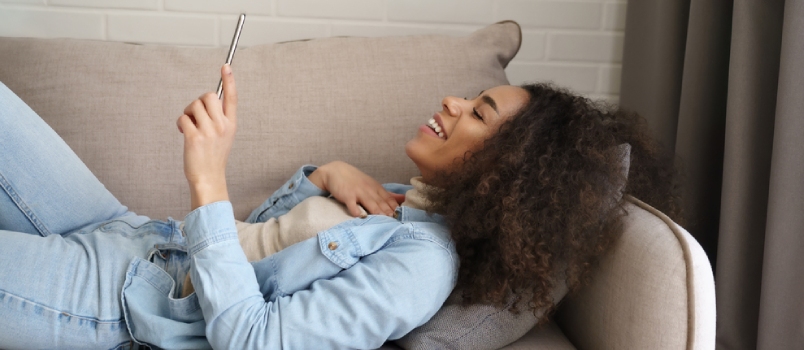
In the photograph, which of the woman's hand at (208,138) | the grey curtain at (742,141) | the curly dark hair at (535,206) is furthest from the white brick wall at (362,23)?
the woman's hand at (208,138)

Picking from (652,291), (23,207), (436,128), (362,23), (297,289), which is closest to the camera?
(652,291)

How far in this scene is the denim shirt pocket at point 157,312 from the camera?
922 mm

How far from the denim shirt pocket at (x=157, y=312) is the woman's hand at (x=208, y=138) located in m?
0.14

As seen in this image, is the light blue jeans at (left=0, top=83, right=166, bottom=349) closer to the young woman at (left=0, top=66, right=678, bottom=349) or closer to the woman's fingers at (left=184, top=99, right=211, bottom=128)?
the young woman at (left=0, top=66, right=678, bottom=349)

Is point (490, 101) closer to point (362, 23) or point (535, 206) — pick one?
point (535, 206)

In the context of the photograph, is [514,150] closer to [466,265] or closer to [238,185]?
[466,265]

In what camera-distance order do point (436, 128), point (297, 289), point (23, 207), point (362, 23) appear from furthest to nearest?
point (362, 23) → point (436, 128) → point (23, 207) → point (297, 289)

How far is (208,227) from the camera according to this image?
0.92 metres

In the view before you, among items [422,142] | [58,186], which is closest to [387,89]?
[422,142]

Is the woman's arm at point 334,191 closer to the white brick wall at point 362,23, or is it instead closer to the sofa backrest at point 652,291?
the sofa backrest at point 652,291

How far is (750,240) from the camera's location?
4.42ft

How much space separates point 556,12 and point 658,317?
4.31 feet

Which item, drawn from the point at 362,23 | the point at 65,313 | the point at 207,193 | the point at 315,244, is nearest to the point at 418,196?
the point at 315,244

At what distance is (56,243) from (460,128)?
66cm
